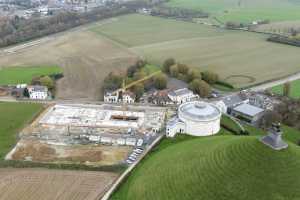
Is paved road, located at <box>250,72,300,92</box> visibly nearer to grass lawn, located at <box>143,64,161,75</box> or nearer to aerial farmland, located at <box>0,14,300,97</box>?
aerial farmland, located at <box>0,14,300,97</box>

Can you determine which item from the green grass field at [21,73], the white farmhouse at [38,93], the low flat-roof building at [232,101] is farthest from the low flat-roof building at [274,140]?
the green grass field at [21,73]

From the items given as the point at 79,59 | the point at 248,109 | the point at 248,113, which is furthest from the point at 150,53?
the point at 248,113

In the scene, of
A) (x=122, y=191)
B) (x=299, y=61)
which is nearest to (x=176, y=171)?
(x=122, y=191)

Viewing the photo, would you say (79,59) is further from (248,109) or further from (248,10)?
(248,10)

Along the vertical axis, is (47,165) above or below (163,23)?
below

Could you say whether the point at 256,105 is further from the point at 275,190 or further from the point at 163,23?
the point at 163,23

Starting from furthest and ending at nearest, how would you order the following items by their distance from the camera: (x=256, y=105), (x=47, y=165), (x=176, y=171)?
(x=256, y=105) < (x=47, y=165) < (x=176, y=171)

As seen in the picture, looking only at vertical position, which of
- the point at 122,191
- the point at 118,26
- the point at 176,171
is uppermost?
the point at 118,26
